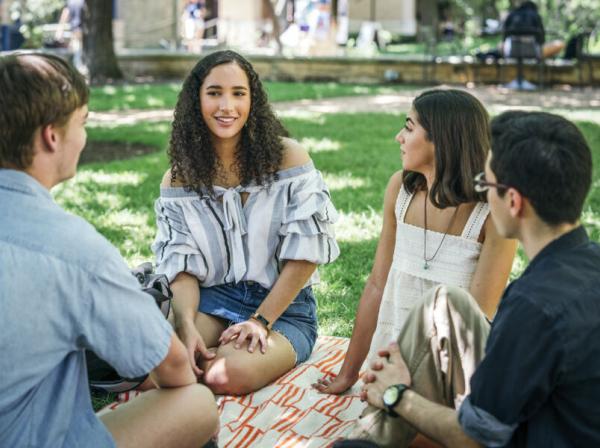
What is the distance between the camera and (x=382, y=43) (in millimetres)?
26906

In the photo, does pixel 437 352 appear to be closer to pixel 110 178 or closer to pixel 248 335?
pixel 248 335

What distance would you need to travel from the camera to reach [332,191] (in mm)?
7746

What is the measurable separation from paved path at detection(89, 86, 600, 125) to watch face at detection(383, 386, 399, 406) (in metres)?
9.48

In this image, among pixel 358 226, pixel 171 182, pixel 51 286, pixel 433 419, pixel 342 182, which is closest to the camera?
pixel 51 286

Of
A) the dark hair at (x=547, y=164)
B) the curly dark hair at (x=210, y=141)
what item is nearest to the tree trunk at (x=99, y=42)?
the curly dark hair at (x=210, y=141)

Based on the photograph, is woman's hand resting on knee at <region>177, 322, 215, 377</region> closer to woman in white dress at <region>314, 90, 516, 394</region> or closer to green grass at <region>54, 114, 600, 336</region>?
woman in white dress at <region>314, 90, 516, 394</region>

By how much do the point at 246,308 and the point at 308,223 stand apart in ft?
1.51

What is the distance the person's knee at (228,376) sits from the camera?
356 centimetres

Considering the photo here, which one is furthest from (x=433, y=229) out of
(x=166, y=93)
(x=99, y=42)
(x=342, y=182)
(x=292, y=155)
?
(x=99, y=42)

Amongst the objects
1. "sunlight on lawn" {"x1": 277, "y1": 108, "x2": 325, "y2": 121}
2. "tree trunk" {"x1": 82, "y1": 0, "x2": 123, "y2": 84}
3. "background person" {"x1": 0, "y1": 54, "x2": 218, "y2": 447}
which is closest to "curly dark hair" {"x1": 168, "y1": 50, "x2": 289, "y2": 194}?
"background person" {"x1": 0, "y1": 54, "x2": 218, "y2": 447}

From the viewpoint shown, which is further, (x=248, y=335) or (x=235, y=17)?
(x=235, y=17)

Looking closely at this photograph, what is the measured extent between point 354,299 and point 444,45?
2090cm

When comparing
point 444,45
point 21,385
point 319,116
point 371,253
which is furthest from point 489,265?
point 444,45

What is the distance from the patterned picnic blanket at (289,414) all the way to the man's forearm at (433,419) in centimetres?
66
